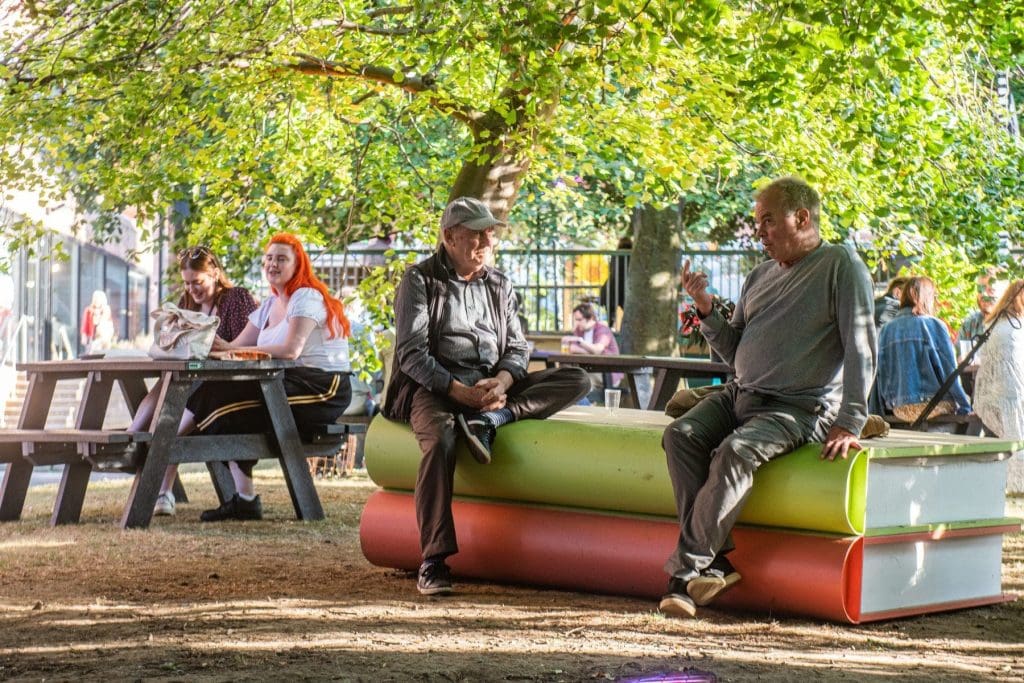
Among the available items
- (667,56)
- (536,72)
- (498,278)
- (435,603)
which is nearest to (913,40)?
(667,56)

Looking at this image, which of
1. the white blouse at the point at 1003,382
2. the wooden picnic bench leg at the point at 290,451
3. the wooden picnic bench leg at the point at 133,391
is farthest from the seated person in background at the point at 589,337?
the wooden picnic bench leg at the point at 290,451

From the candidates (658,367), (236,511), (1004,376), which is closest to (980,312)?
(1004,376)

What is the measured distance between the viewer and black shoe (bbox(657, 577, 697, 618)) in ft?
18.3

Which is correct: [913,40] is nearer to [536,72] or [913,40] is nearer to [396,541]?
[536,72]

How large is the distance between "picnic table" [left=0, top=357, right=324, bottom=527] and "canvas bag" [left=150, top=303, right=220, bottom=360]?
0.16 metres

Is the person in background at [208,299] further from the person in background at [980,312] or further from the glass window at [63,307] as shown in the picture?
the glass window at [63,307]

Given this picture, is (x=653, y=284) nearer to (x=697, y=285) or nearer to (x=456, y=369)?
(x=456, y=369)

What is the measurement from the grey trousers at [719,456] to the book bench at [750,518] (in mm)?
105

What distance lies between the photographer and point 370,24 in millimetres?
10461

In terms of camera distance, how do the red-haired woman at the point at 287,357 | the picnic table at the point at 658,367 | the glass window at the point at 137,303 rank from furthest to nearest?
the glass window at the point at 137,303 → the picnic table at the point at 658,367 → the red-haired woman at the point at 287,357

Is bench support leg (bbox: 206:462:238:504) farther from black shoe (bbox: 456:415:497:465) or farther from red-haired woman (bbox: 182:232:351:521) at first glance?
black shoe (bbox: 456:415:497:465)

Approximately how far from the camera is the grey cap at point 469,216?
21.7 feet

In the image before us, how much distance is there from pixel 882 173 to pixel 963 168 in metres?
0.60

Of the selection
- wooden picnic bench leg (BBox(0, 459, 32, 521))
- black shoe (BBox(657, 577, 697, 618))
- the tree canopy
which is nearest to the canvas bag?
wooden picnic bench leg (BBox(0, 459, 32, 521))
